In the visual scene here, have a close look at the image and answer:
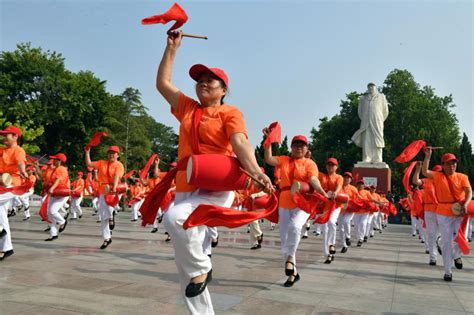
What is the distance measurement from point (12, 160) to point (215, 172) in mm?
6108

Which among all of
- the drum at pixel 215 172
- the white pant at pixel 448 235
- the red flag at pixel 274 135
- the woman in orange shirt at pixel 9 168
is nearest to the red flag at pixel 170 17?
the drum at pixel 215 172

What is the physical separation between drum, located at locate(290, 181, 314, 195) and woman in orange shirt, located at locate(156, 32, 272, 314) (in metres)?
3.05

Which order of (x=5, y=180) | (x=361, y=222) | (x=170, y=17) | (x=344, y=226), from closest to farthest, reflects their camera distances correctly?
(x=170, y=17), (x=5, y=180), (x=344, y=226), (x=361, y=222)

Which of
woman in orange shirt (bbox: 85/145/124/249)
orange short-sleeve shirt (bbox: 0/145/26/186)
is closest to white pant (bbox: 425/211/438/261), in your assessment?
woman in orange shirt (bbox: 85/145/124/249)

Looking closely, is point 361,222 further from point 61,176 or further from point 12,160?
point 12,160

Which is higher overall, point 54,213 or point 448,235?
point 448,235

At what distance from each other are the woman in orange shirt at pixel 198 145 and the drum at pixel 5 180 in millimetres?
4986

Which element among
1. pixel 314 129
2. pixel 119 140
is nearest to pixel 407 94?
pixel 314 129

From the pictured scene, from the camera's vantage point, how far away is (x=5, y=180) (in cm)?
780

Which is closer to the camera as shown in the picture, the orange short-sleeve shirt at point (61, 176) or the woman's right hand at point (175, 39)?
the woman's right hand at point (175, 39)

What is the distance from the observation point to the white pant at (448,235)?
26.1 ft

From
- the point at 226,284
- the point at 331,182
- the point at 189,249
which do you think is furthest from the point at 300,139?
the point at 189,249

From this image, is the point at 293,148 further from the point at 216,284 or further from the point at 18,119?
the point at 18,119

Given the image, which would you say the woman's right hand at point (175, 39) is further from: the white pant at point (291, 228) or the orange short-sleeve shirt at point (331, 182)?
the orange short-sleeve shirt at point (331, 182)
